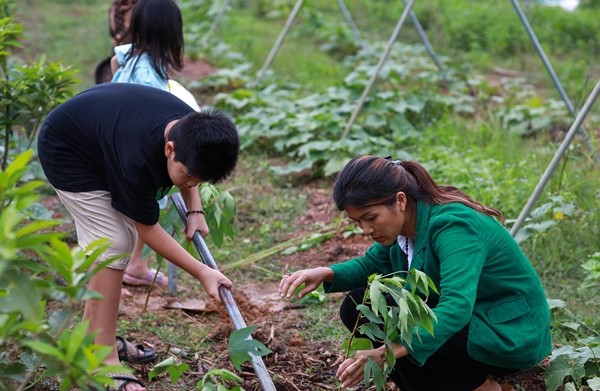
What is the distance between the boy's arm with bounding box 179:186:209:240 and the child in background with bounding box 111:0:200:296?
27.0 inches

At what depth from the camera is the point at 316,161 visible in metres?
5.79

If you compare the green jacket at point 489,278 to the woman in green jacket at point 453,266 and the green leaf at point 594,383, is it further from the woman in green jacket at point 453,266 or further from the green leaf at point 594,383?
the green leaf at point 594,383

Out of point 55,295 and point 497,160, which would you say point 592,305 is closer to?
point 497,160

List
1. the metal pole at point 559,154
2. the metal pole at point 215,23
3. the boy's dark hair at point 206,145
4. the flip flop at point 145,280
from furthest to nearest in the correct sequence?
the metal pole at point 215,23, the flip flop at point 145,280, the metal pole at point 559,154, the boy's dark hair at point 206,145

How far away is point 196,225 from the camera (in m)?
3.10

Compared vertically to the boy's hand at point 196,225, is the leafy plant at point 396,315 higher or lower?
higher

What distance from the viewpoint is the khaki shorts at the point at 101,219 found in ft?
9.44

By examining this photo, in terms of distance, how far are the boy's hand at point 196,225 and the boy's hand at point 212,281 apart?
17.2 inches

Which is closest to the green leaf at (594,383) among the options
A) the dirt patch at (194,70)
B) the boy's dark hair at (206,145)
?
the boy's dark hair at (206,145)

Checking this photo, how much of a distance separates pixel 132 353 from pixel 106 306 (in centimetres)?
34

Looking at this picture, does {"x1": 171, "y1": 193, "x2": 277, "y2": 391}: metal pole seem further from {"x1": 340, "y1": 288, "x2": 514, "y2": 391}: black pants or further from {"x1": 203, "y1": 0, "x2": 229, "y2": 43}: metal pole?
{"x1": 203, "y1": 0, "x2": 229, "y2": 43}: metal pole

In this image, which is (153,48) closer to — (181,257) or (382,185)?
(181,257)

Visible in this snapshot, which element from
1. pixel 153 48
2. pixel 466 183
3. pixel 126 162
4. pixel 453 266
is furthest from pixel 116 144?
pixel 466 183

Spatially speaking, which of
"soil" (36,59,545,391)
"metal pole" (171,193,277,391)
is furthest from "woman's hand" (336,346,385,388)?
"soil" (36,59,545,391)
